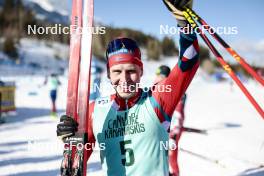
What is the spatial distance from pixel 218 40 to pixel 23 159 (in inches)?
204

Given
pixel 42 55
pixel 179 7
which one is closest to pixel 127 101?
pixel 179 7

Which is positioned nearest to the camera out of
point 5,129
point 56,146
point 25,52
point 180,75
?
point 180,75

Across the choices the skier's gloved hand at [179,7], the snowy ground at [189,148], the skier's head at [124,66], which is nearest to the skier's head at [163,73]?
the snowy ground at [189,148]

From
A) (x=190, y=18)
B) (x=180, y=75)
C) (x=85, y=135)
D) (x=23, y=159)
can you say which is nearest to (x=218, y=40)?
(x=190, y=18)

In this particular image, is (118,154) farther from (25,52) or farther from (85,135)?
(25,52)

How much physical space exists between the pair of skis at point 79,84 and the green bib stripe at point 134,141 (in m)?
0.17

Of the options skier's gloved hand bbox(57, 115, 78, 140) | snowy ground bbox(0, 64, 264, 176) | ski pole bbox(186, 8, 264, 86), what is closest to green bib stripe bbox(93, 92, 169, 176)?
skier's gloved hand bbox(57, 115, 78, 140)

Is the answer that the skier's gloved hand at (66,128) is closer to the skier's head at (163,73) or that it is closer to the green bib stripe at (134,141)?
the green bib stripe at (134,141)

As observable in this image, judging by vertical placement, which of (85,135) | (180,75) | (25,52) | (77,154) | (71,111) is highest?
(25,52)

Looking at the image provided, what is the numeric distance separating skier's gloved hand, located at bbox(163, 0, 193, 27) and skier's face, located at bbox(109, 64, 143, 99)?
0.48m

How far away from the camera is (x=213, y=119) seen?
13070 millimetres

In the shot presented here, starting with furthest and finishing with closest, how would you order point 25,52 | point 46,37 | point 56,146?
point 46,37, point 25,52, point 56,146

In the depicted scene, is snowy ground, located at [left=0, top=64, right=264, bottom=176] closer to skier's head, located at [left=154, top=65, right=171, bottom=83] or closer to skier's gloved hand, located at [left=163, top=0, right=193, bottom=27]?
skier's head, located at [left=154, top=65, right=171, bottom=83]

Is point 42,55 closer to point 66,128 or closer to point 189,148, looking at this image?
point 189,148
